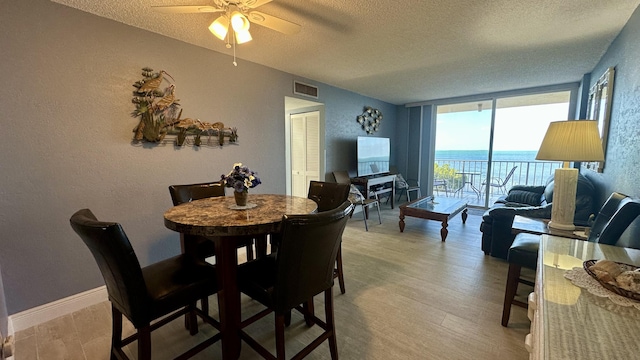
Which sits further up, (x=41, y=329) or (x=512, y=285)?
(x=512, y=285)

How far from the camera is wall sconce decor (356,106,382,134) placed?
5262 millimetres

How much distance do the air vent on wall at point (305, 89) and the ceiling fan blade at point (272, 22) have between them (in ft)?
6.07

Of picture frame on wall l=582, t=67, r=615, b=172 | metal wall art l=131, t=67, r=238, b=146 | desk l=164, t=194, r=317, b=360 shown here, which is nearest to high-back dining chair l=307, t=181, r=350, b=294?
desk l=164, t=194, r=317, b=360

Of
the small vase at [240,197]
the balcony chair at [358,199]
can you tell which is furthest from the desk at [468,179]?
the small vase at [240,197]

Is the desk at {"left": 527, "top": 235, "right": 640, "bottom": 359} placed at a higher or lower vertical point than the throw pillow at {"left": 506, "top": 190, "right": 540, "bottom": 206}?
higher

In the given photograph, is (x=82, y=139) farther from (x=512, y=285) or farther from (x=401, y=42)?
(x=512, y=285)

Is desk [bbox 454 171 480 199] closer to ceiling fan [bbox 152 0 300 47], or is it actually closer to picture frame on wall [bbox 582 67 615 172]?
picture frame on wall [bbox 582 67 615 172]

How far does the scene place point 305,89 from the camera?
392cm

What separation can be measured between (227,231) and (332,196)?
1.25 meters

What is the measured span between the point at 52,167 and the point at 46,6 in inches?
45.2

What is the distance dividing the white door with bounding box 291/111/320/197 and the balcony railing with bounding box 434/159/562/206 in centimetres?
349

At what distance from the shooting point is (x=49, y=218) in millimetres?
1961

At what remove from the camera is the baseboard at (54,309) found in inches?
73.1

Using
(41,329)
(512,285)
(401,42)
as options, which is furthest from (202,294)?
(401,42)
